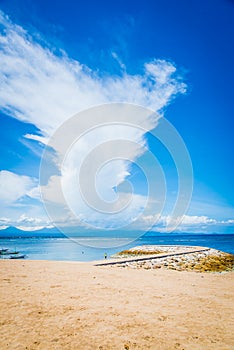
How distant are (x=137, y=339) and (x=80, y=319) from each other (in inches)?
83.0

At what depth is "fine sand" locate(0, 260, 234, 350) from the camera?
19.1 ft

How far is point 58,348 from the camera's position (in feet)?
17.9

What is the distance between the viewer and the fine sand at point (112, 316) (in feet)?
19.1

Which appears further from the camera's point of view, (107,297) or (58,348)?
(107,297)

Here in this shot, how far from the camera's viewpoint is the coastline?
583 cm

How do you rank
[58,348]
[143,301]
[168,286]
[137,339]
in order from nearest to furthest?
[58,348]
[137,339]
[143,301]
[168,286]

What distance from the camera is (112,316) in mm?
7516

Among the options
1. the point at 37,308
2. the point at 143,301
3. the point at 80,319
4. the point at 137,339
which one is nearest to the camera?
the point at 137,339

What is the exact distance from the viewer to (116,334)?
20.4 ft

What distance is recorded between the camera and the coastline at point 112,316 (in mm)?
5828

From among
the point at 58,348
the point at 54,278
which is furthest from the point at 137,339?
the point at 54,278

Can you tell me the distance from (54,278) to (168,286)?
6.66 meters

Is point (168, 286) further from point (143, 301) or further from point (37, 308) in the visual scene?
point (37, 308)

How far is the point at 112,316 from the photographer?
296 inches
